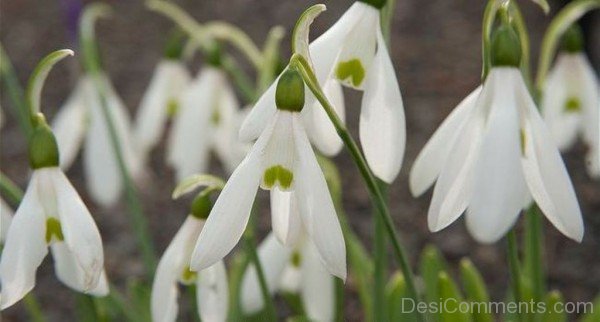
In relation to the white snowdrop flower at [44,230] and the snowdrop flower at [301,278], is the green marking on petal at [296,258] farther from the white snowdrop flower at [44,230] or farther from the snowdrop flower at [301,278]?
the white snowdrop flower at [44,230]

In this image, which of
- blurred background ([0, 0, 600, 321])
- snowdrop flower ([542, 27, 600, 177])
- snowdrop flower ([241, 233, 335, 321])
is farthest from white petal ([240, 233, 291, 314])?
blurred background ([0, 0, 600, 321])

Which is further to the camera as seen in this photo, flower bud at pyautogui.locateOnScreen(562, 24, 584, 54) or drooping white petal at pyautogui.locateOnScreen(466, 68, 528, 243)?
flower bud at pyautogui.locateOnScreen(562, 24, 584, 54)

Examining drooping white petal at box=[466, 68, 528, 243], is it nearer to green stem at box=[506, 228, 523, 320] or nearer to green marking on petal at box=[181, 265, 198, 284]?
green stem at box=[506, 228, 523, 320]

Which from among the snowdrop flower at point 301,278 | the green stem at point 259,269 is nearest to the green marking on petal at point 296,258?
the snowdrop flower at point 301,278

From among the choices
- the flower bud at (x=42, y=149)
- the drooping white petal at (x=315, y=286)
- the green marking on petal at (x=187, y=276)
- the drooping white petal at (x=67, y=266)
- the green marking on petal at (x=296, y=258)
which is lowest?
the drooping white petal at (x=315, y=286)

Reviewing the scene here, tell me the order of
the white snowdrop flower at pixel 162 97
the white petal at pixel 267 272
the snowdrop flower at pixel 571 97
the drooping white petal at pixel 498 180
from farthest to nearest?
the white snowdrop flower at pixel 162 97 → the snowdrop flower at pixel 571 97 → the white petal at pixel 267 272 → the drooping white petal at pixel 498 180

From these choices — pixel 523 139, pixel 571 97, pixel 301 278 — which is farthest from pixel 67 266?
pixel 571 97

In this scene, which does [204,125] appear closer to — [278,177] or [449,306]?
[449,306]
